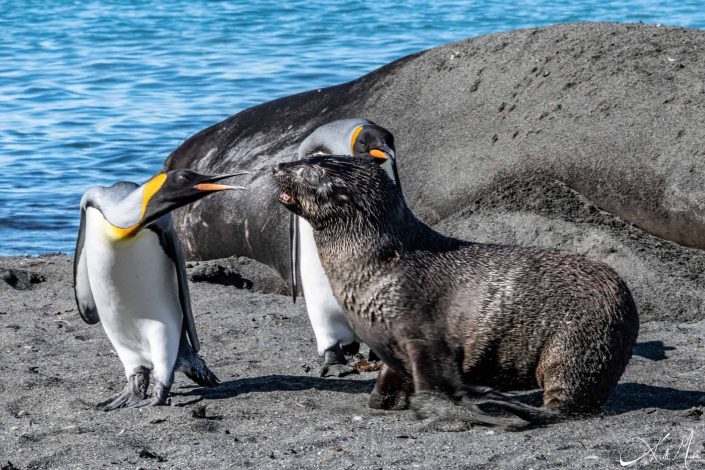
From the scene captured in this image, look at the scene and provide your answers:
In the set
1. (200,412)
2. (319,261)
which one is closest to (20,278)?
(319,261)

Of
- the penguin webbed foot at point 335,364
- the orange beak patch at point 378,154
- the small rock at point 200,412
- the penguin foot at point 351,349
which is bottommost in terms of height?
the penguin foot at point 351,349

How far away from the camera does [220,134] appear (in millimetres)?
9180

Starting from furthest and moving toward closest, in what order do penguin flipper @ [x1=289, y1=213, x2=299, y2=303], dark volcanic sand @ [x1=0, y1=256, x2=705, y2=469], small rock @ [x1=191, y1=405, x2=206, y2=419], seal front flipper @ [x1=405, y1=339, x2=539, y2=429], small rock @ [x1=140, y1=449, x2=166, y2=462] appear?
penguin flipper @ [x1=289, y1=213, x2=299, y2=303]
small rock @ [x1=191, y1=405, x2=206, y2=419]
seal front flipper @ [x1=405, y1=339, x2=539, y2=429]
small rock @ [x1=140, y1=449, x2=166, y2=462]
dark volcanic sand @ [x1=0, y1=256, x2=705, y2=469]

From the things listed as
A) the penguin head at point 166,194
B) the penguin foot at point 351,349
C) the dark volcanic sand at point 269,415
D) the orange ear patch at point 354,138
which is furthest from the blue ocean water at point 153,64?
the penguin head at point 166,194

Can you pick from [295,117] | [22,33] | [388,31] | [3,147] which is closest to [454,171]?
[295,117]

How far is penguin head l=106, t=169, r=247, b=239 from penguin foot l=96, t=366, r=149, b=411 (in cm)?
66

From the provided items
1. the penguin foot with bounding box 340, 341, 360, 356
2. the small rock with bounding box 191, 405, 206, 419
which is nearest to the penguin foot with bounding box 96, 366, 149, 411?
the small rock with bounding box 191, 405, 206, 419

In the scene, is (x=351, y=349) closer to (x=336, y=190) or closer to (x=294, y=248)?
(x=294, y=248)

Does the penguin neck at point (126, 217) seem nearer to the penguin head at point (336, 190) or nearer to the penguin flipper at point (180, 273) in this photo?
the penguin flipper at point (180, 273)

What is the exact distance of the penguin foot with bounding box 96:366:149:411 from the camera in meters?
5.47

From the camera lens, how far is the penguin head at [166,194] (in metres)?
5.58

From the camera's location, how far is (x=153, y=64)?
20844mm

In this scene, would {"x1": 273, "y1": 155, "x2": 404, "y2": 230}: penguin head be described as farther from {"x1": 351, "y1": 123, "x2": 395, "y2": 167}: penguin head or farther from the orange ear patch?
the orange ear patch

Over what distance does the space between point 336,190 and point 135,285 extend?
1.26 meters
